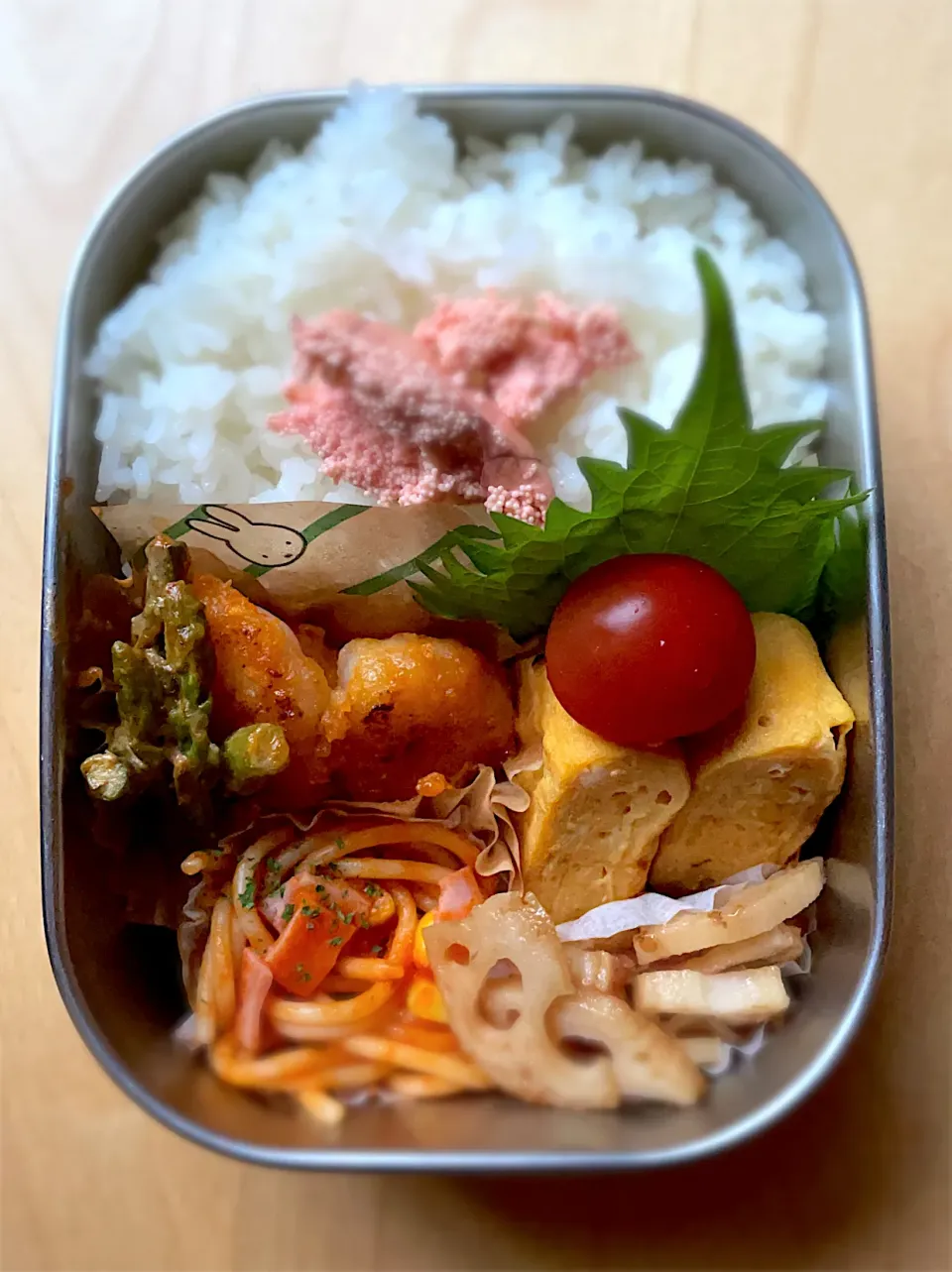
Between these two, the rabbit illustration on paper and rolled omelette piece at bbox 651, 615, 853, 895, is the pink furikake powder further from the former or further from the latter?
rolled omelette piece at bbox 651, 615, 853, 895

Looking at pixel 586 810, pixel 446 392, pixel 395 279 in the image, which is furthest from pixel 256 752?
pixel 395 279

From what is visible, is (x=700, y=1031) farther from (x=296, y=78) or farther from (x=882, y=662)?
(x=296, y=78)

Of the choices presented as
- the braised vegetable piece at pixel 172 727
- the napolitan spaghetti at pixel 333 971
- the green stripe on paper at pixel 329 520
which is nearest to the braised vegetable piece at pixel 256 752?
the braised vegetable piece at pixel 172 727

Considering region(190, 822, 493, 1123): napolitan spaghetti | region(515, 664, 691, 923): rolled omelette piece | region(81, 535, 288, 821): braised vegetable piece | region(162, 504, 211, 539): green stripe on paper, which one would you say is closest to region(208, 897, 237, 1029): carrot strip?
region(190, 822, 493, 1123): napolitan spaghetti

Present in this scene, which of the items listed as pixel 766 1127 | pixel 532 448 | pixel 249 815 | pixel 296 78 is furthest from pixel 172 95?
pixel 766 1127

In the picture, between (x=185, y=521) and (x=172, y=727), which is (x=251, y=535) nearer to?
(x=185, y=521)

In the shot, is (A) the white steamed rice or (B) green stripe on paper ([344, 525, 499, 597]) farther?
(A) the white steamed rice
